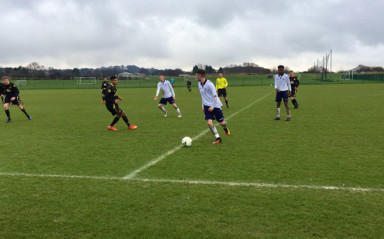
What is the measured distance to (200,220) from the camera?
152 inches

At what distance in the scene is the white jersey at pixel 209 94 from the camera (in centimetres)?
823

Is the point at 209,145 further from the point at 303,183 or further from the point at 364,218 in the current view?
the point at 364,218

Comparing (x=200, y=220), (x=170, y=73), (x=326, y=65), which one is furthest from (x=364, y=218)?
(x=170, y=73)

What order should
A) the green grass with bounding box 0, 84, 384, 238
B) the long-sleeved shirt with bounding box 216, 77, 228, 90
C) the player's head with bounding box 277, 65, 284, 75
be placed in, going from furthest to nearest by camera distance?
the long-sleeved shirt with bounding box 216, 77, 228, 90, the player's head with bounding box 277, 65, 284, 75, the green grass with bounding box 0, 84, 384, 238

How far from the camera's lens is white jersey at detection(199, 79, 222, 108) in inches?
324

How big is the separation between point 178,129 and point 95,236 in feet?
24.5

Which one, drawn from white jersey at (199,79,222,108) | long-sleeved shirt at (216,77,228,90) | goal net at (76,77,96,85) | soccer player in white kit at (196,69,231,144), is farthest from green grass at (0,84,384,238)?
goal net at (76,77,96,85)

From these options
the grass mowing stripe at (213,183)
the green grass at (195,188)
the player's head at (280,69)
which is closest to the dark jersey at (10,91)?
the green grass at (195,188)

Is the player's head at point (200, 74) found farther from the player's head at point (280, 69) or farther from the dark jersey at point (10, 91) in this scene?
the dark jersey at point (10, 91)

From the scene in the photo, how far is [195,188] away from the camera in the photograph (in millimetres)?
4945

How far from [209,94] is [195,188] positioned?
3883 millimetres

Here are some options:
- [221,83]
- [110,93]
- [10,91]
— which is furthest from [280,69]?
[10,91]

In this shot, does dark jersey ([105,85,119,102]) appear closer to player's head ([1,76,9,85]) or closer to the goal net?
player's head ([1,76,9,85])

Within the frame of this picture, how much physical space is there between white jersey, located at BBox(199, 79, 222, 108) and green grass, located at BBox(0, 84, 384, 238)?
108cm
